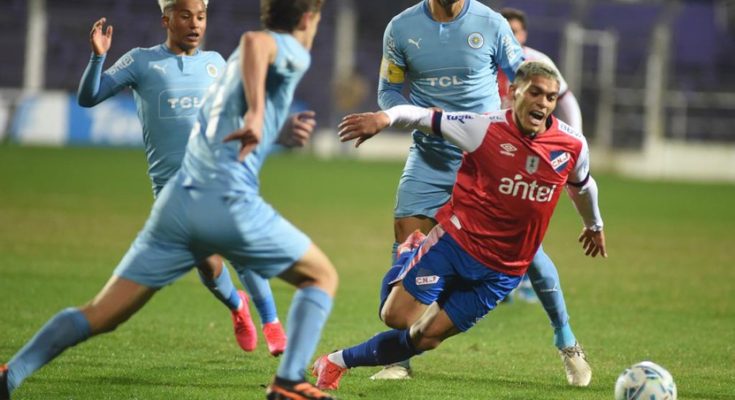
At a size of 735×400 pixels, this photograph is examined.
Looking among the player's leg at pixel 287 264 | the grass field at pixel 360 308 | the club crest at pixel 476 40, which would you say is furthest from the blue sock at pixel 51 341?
the club crest at pixel 476 40

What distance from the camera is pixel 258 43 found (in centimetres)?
509

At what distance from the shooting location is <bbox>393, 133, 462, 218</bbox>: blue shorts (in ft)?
24.3

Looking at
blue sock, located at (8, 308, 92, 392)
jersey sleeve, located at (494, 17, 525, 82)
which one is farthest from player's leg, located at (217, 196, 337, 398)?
jersey sleeve, located at (494, 17, 525, 82)

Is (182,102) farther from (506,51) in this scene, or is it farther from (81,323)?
(81,323)

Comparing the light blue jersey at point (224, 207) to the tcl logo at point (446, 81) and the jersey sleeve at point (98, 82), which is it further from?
the tcl logo at point (446, 81)

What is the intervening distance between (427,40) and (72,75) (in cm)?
2938

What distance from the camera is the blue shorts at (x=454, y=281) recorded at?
21.2 ft

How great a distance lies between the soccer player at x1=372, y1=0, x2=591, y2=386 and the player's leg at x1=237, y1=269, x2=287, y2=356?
0.92 m

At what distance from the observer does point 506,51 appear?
7.52 metres

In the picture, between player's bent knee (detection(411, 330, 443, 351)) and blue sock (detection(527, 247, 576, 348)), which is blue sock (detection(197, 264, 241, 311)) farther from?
blue sock (detection(527, 247, 576, 348))

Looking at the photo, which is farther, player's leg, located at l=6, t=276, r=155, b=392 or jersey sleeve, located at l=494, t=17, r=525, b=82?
jersey sleeve, located at l=494, t=17, r=525, b=82

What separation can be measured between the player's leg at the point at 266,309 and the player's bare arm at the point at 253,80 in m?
2.56

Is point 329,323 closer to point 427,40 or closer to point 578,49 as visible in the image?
point 427,40

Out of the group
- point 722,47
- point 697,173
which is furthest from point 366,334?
point 722,47
